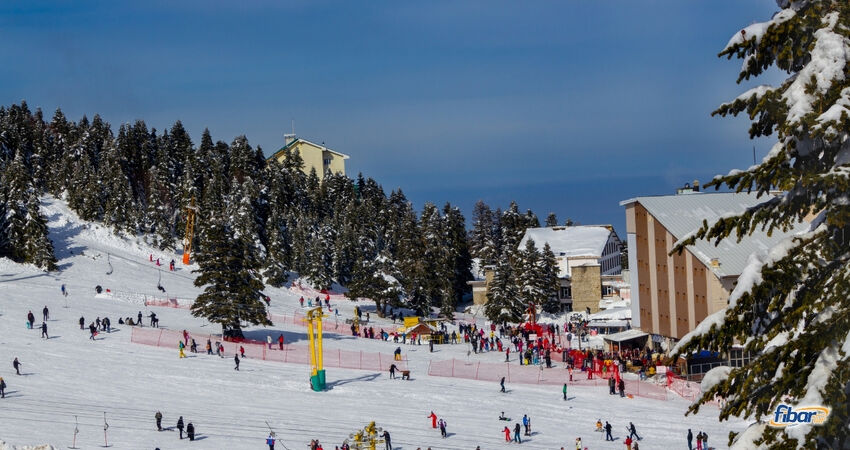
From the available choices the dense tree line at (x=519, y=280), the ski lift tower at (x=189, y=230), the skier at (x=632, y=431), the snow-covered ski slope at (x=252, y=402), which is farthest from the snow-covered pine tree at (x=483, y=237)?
the skier at (x=632, y=431)

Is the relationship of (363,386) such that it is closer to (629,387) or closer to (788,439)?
(629,387)

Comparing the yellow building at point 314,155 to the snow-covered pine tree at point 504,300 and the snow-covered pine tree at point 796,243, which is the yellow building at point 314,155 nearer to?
the snow-covered pine tree at point 504,300

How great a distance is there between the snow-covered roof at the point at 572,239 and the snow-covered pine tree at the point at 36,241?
4778cm

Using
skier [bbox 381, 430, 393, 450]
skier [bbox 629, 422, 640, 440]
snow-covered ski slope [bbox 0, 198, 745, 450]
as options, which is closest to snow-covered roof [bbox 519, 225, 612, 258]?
snow-covered ski slope [bbox 0, 198, 745, 450]

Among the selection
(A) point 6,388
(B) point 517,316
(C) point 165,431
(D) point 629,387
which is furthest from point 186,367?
(B) point 517,316

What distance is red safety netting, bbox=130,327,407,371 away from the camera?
2184 inches

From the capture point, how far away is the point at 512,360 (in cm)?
5859

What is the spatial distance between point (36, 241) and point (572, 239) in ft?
187

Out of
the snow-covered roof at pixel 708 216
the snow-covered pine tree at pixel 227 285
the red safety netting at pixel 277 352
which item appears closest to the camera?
the red safety netting at pixel 277 352

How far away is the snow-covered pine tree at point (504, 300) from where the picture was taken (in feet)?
264

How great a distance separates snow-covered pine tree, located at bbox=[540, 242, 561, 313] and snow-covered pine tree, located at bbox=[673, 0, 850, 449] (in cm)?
8255

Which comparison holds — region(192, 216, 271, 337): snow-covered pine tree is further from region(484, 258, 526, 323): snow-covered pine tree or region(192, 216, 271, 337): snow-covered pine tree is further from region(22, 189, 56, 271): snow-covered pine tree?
region(484, 258, 526, 323): snow-covered pine tree

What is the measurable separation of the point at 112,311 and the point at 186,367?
1738cm

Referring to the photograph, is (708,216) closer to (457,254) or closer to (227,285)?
(227,285)
